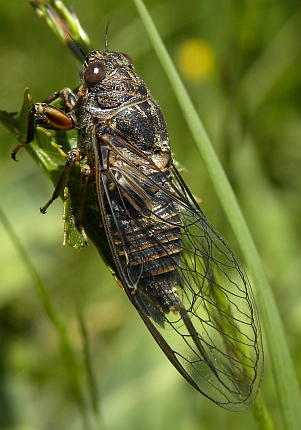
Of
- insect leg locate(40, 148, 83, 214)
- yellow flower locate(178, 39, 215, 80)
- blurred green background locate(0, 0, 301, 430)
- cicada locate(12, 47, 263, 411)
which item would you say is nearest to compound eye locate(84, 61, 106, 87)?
cicada locate(12, 47, 263, 411)

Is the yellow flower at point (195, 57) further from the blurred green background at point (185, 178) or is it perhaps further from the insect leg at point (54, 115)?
the insect leg at point (54, 115)

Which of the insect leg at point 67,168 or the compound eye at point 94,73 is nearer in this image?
the insect leg at point 67,168

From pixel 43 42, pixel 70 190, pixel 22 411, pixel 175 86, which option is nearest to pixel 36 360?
pixel 22 411

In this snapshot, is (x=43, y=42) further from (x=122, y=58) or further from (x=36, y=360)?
(x=36, y=360)

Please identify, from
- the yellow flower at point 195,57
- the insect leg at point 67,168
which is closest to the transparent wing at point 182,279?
the insect leg at point 67,168

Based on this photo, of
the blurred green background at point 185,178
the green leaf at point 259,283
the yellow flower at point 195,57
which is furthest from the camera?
the yellow flower at point 195,57

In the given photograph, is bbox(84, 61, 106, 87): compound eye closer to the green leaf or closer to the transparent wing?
the transparent wing
